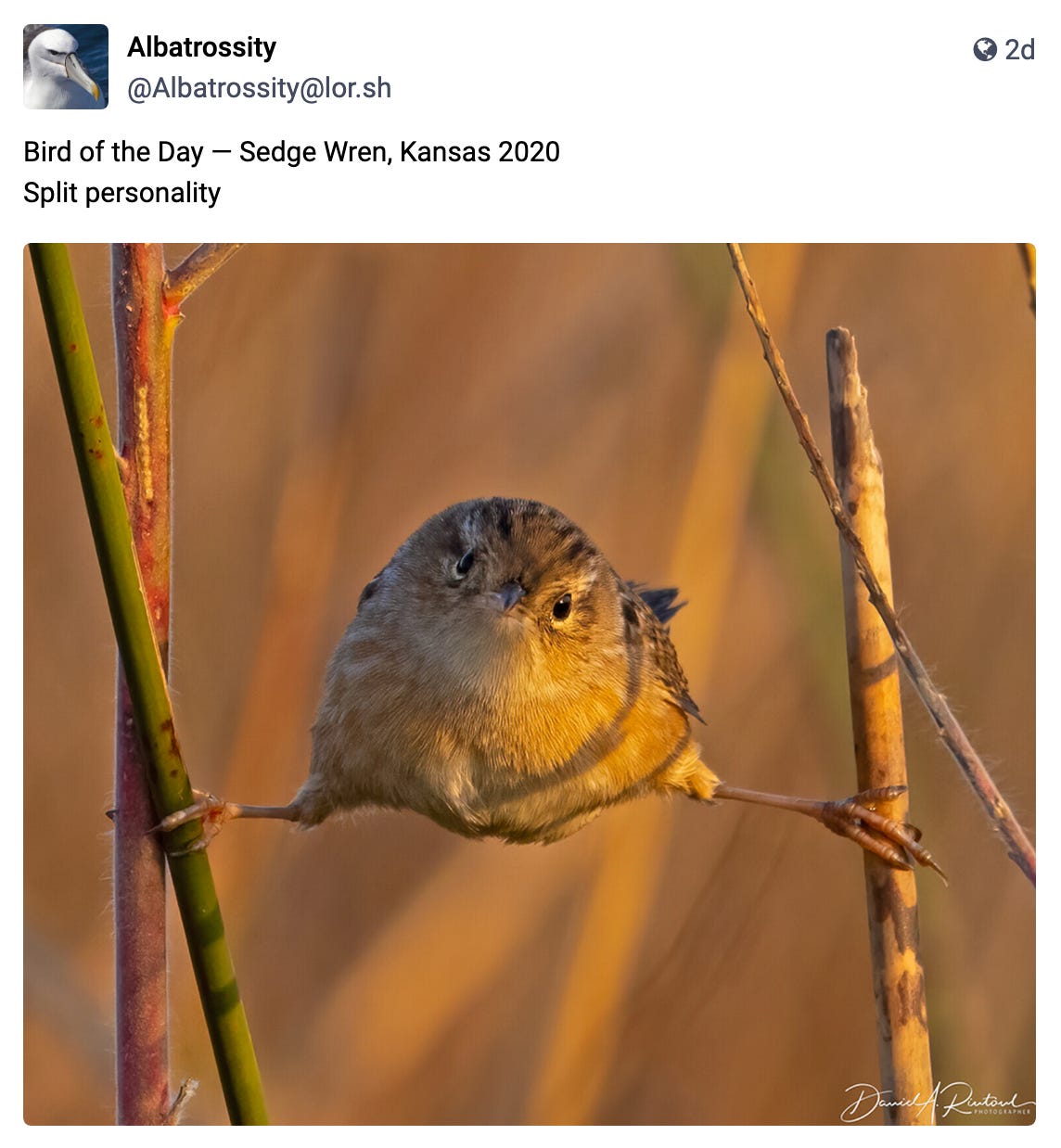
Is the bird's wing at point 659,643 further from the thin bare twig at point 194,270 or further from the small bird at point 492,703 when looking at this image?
the thin bare twig at point 194,270

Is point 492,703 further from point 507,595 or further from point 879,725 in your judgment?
point 879,725

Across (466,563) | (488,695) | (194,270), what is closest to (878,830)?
(488,695)
